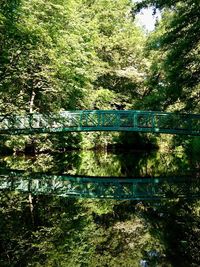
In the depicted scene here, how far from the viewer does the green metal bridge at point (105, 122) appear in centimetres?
1875

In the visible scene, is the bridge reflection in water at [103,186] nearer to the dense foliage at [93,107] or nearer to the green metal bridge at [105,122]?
the dense foliage at [93,107]

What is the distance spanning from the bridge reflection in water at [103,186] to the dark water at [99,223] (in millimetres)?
22

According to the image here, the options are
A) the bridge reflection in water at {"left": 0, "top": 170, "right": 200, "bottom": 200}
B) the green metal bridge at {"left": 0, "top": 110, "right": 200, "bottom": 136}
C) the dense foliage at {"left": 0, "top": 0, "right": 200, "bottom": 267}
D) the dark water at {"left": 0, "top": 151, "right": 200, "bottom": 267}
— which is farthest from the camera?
the green metal bridge at {"left": 0, "top": 110, "right": 200, "bottom": 136}

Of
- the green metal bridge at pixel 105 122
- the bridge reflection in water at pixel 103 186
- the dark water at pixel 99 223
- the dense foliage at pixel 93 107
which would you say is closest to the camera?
the dark water at pixel 99 223

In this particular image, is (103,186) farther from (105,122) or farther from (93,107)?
(93,107)

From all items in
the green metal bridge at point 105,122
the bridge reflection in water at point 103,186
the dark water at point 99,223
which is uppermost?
the green metal bridge at point 105,122

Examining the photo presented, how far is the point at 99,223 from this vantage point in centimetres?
653

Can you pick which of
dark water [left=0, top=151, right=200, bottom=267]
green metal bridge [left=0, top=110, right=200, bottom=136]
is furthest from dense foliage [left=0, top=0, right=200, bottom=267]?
green metal bridge [left=0, top=110, right=200, bottom=136]

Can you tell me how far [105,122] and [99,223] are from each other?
44.6 feet

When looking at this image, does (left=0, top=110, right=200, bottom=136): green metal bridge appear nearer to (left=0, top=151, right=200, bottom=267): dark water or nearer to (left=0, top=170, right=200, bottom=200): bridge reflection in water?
(left=0, top=170, right=200, bottom=200): bridge reflection in water

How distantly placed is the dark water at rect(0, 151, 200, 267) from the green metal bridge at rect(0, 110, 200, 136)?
748cm

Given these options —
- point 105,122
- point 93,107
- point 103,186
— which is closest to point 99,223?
point 103,186

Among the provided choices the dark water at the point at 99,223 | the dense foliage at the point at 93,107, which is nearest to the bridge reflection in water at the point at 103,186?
the dark water at the point at 99,223

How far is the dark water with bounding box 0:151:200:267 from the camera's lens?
4789mm
